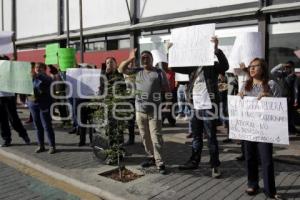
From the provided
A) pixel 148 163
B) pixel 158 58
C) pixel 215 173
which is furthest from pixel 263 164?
pixel 158 58

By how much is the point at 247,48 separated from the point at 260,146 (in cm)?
187

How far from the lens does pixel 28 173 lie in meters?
6.93

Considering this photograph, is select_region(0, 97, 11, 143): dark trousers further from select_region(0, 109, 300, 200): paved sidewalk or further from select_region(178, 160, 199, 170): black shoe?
select_region(178, 160, 199, 170): black shoe

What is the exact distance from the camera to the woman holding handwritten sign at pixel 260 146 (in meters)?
5.21

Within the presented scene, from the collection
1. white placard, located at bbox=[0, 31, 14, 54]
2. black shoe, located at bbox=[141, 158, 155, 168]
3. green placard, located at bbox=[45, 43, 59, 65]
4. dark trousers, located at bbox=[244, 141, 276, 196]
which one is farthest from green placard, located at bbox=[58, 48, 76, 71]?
dark trousers, located at bbox=[244, 141, 276, 196]

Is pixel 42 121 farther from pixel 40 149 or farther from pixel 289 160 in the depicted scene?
pixel 289 160

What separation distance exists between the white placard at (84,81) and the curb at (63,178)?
1822mm

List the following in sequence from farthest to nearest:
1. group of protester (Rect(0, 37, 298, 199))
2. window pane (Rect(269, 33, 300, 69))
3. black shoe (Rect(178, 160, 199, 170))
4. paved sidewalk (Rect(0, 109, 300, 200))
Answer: window pane (Rect(269, 33, 300, 69))
black shoe (Rect(178, 160, 199, 170))
paved sidewalk (Rect(0, 109, 300, 200))
group of protester (Rect(0, 37, 298, 199))

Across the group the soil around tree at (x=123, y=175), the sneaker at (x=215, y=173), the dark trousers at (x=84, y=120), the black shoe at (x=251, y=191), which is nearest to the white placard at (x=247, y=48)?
the sneaker at (x=215, y=173)

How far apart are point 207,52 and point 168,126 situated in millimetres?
5576

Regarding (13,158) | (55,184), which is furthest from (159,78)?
(13,158)

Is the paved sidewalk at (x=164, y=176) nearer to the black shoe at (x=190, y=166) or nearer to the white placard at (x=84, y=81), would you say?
the black shoe at (x=190, y=166)

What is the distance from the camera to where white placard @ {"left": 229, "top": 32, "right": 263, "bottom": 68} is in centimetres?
649

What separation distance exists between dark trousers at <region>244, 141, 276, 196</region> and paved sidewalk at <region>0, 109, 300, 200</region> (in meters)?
0.20
